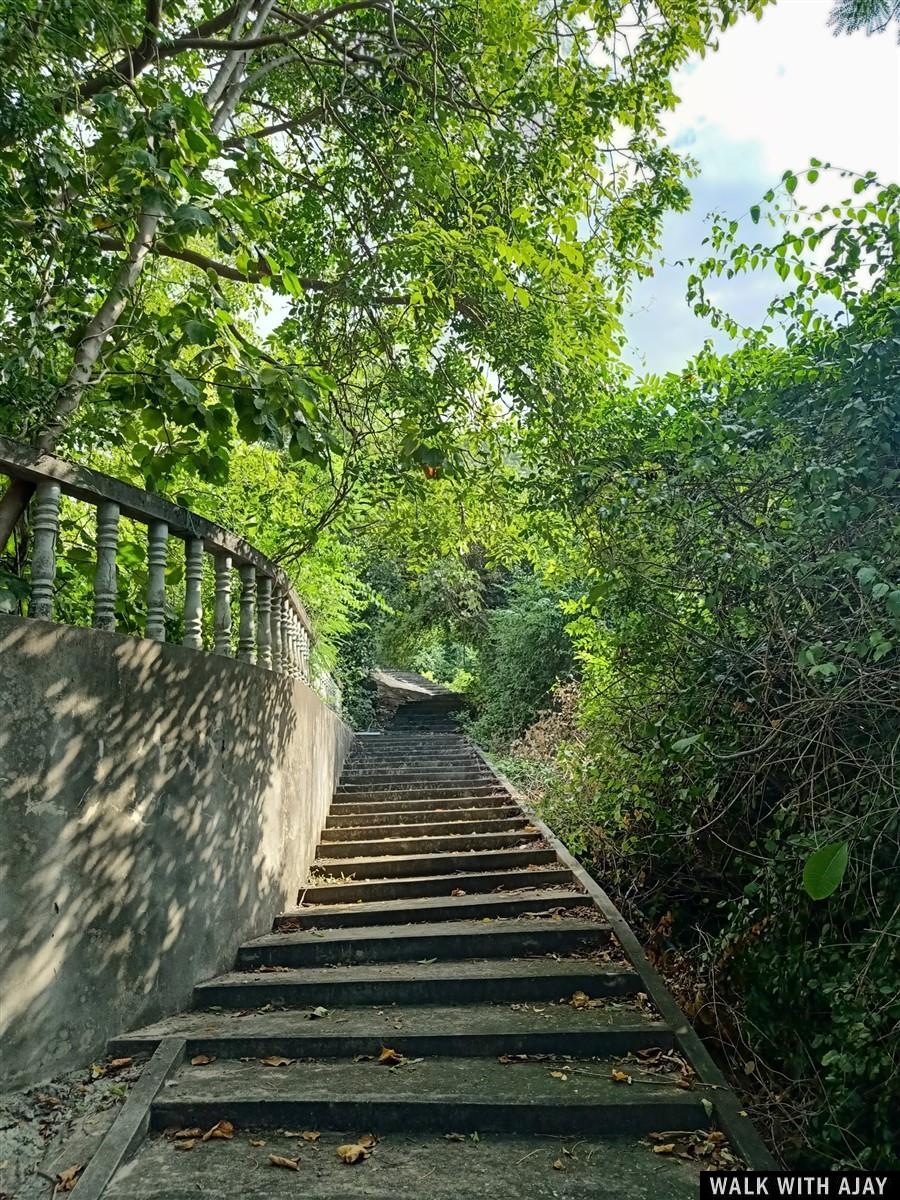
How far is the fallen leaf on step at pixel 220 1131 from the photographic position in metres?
3.14

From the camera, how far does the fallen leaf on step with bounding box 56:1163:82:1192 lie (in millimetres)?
2646

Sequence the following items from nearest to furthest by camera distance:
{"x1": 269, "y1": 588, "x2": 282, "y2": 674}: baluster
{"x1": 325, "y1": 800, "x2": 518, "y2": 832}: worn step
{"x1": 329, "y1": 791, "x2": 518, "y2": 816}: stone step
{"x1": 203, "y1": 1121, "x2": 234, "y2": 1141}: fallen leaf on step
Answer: {"x1": 203, "y1": 1121, "x2": 234, "y2": 1141}: fallen leaf on step → {"x1": 269, "y1": 588, "x2": 282, "y2": 674}: baluster → {"x1": 325, "y1": 800, "x2": 518, "y2": 832}: worn step → {"x1": 329, "y1": 791, "x2": 518, "y2": 816}: stone step

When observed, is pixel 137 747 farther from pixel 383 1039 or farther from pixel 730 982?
pixel 730 982

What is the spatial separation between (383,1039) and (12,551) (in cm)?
315

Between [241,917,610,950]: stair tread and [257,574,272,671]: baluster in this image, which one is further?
[257,574,272,671]: baluster

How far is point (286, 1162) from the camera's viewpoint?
294 centimetres

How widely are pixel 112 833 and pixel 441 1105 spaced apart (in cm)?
189

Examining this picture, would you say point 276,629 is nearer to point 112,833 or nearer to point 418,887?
point 418,887

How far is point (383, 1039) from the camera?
383 cm

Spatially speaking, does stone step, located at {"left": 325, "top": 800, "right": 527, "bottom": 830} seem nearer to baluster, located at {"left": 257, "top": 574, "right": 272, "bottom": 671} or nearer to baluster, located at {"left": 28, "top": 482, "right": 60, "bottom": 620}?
baluster, located at {"left": 257, "top": 574, "right": 272, "bottom": 671}

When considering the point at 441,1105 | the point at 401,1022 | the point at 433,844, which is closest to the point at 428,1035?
the point at 401,1022

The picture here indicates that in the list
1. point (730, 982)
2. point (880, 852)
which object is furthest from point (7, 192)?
point (730, 982)

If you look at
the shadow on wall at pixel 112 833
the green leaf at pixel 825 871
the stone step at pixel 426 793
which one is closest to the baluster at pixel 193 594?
the shadow on wall at pixel 112 833

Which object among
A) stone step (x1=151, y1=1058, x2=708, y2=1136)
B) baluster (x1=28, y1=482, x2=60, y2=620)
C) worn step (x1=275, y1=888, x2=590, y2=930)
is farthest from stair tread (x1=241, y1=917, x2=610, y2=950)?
baluster (x1=28, y1=482, x2=60, y2=620)
